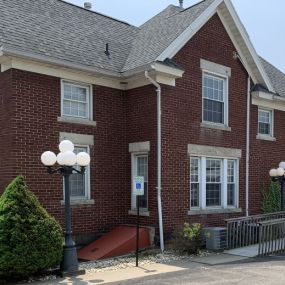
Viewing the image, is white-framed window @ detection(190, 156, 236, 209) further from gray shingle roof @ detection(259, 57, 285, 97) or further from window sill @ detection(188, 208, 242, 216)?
gray shingle roof @ detection(259, 57, 285, 97)

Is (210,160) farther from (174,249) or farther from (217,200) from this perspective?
(174,249)

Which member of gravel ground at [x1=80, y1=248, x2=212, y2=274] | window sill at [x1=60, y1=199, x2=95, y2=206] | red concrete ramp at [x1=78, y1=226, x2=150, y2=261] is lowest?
gravel ground at [x1=80, y1=248, x2=212, y2=274]

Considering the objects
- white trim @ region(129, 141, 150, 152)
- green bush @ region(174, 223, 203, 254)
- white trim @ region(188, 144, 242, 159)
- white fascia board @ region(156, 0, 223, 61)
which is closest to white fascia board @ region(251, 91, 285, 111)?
white trim @ region(188, 144, 242, 159)

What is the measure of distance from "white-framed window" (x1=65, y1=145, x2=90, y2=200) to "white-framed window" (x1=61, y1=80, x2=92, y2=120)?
0.98 meters

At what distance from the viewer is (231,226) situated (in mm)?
13727

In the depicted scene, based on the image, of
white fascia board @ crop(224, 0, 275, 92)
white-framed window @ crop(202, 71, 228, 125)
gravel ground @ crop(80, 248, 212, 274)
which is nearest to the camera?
gravel ground @ crop(80, 248, 212, 274)

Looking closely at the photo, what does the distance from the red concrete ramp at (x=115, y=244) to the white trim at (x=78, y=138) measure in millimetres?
2807

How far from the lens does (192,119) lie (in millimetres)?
14906

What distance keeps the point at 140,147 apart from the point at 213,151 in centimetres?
266

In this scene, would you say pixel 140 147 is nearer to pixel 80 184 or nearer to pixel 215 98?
pixel 80 184

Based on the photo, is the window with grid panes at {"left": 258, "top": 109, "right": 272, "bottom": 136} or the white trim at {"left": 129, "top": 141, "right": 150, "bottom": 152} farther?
the window with grid panes at {"left": 258, "top": 109, "right": 272, "bottom": 136}

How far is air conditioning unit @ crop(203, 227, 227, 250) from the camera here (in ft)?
43.2

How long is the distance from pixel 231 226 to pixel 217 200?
2119 mm

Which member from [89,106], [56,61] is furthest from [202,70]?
[56,61]
